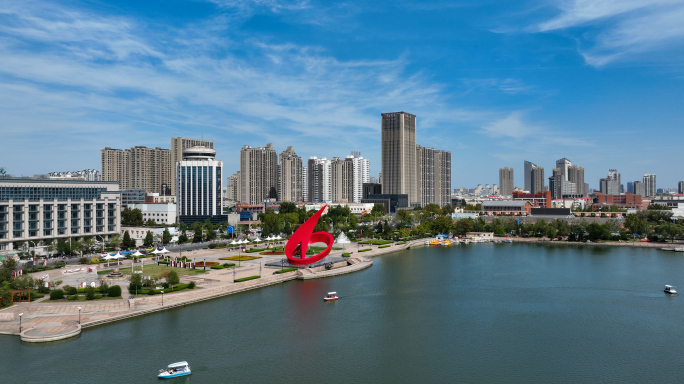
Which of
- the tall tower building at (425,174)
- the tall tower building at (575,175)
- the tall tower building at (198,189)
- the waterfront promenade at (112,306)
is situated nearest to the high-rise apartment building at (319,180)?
the tall tower building at (425,174)

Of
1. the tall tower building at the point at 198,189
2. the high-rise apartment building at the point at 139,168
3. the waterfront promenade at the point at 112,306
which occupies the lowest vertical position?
the waterfront promenade at the point at 112,306

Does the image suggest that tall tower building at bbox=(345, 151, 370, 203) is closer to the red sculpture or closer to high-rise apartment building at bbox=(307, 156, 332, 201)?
high-rise apartment building at bbox=(307, 156, 332, 201)

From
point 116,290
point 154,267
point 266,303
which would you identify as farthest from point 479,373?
point 154,267

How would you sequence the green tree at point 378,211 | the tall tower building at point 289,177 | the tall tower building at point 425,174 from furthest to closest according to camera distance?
the tall tower building at point 289,177
the tall tower building at point 425,174
the green tree at point 378,211

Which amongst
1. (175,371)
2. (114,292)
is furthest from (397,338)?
(114,292)

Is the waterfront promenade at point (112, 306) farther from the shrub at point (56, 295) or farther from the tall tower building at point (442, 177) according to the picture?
the tall tower building at point (442, 177)

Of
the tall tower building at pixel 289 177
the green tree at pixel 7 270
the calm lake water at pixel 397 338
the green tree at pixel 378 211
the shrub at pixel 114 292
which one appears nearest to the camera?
the calm lake water at pixel 397 338
